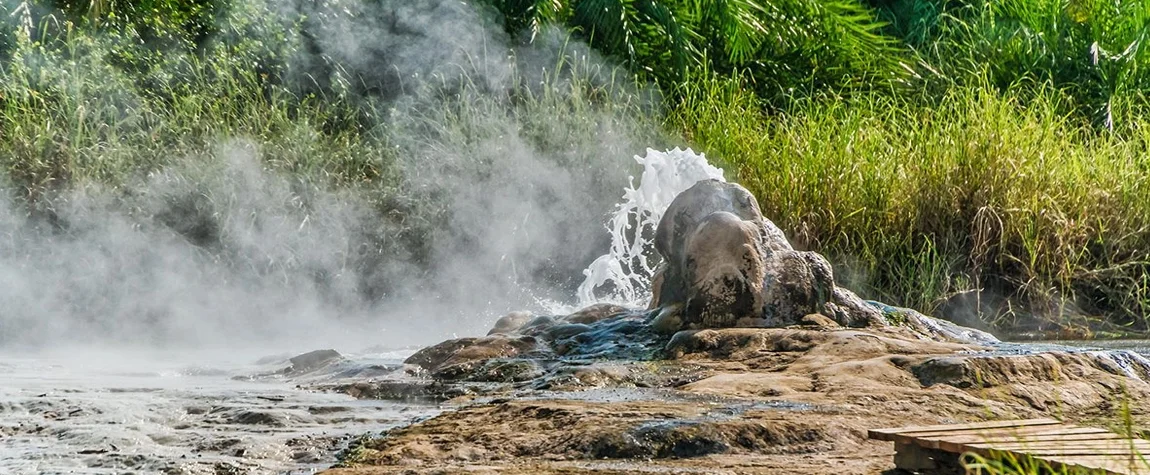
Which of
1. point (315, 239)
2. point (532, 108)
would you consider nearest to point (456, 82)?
point (532, 108)

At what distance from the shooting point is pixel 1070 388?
15.0ft

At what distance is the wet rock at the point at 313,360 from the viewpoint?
230 inches

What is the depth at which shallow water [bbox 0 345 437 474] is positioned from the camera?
3527 millimetres

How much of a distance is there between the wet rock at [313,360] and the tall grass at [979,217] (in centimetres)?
385

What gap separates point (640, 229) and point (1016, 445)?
16.1ft

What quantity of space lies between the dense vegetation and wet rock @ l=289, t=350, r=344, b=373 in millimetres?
3740

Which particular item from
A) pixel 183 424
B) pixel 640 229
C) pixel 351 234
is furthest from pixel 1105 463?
pixel 351 234

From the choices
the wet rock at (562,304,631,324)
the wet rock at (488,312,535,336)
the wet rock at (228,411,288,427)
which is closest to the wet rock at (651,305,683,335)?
the wet rock at (562,304,631,324)

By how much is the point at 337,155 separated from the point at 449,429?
630cm

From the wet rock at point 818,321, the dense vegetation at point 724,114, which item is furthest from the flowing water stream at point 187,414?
the dense vegetation at point 724,114

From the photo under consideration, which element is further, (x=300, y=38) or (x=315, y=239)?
(x=300, y=38)

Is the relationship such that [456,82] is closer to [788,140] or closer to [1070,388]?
[788,140]

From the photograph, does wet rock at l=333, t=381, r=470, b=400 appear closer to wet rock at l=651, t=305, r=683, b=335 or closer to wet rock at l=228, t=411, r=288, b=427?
wet rock at l=228, t=411, r=288, b=427

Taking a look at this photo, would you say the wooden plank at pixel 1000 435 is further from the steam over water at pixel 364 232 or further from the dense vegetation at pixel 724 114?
the dense vegetation at pixel 724 114
